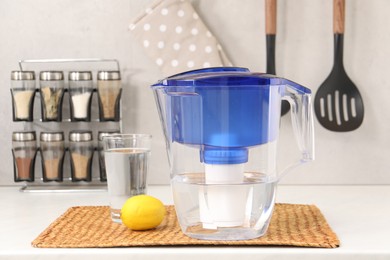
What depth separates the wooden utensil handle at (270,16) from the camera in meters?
1.72

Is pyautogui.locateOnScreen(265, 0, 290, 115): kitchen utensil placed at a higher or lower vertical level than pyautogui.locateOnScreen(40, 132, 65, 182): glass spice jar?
higher

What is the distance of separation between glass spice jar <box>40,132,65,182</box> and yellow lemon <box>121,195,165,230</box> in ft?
1.74

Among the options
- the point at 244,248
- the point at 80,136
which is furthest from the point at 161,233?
the point at 80,136

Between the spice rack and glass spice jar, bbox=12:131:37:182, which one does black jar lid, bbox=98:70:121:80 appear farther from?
glass spice jar, bbox=12:131:37:182

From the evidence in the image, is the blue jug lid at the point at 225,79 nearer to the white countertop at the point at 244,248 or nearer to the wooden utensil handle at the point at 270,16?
the white countertop at the point at 244,248

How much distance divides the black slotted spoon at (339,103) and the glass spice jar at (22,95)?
26.6 inches

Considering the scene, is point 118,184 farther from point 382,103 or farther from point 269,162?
point 382,103

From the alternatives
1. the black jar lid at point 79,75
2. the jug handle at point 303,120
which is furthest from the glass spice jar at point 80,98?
the jug handle at point 303,120

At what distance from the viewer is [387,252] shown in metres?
1.05

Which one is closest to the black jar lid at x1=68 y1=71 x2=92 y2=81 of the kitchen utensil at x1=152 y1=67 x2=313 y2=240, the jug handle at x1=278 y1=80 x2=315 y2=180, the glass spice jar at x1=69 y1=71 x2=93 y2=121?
the glass spice jar at x1=69 y1=71 x2=93 y2=121

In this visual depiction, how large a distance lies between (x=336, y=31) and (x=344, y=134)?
249 mm

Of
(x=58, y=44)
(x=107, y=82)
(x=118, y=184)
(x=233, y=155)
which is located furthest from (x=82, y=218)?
(x=58, y=44)

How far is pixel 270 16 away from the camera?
172 centimetres

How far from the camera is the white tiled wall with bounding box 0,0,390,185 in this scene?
176 centimetres
